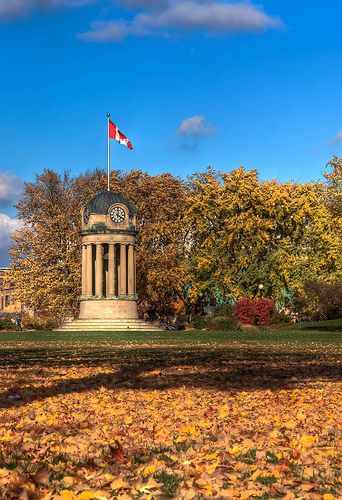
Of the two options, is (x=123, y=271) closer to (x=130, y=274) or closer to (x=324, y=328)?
(x=130, y=274)

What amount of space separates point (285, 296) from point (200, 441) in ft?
209

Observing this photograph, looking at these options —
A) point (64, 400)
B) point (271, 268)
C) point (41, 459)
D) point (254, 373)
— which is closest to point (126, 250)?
point (271, 268)

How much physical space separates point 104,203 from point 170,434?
58.7 metres

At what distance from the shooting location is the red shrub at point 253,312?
59.6m

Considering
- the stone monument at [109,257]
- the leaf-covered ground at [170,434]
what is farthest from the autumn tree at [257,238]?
the leaf-covered ground at [170,434]

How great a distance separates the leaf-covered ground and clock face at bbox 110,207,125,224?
161 ft

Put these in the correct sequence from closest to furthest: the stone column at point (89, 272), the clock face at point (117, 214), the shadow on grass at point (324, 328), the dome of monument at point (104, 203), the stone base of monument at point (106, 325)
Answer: the shadow on grass at point (324, 328) < the stone base of monument at point (106, 325) < the clock face at point (117, 214) < the stone column at point (89, 272) < the dome of monument at point (104, 203)

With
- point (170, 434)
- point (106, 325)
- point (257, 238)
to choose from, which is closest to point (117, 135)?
point (257, 238)

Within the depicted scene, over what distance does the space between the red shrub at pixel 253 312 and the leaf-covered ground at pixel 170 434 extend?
137ft

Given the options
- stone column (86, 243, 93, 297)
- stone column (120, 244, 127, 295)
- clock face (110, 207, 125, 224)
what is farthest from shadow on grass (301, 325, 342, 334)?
stone column (86, 243, 93, 297)

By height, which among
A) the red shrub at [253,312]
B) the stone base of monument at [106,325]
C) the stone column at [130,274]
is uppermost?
the stone column at [130,274]

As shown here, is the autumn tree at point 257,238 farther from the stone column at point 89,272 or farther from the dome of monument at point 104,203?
the stone column at point 89,272

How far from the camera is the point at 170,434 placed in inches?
371

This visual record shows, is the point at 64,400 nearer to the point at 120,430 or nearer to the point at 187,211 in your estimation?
the point at 120,430
